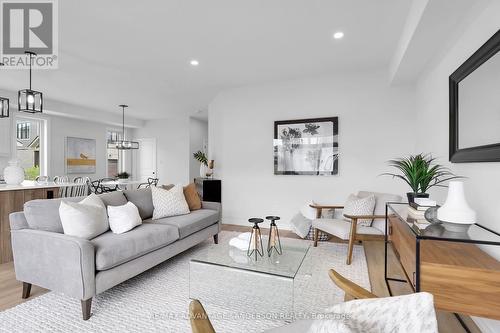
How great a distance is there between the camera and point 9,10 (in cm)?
252

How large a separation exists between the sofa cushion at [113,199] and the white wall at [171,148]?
4.95 m

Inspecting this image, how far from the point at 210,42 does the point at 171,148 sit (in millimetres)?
5523

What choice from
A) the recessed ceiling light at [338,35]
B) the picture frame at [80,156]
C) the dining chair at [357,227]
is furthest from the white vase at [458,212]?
the picture frame at [80,156]

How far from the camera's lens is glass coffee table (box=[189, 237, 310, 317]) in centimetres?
203

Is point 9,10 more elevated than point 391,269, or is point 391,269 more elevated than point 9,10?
point 9,10

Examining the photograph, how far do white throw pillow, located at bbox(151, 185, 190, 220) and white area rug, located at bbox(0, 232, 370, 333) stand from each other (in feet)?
2.43

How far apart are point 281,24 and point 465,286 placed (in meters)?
2.70

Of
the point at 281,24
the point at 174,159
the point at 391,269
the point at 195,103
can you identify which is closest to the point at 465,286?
the point at 391,269

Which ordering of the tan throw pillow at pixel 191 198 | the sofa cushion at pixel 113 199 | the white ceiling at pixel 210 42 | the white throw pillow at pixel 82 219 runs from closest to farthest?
the white throw pillow at pixel 82 219 < the white ceiling at pixel 210 42 < the sofa cushion at pixel 113 199 < the tan throw pillow at pixel 191 198

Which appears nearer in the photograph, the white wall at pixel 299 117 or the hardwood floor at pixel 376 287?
the hardwood floor at pixel 376 287

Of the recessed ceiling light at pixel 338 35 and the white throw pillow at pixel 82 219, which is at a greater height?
the recessed ceiling light at pixel 338 35

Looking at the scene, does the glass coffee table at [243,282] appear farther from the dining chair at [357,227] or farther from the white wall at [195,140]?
the white wall at [195,140]

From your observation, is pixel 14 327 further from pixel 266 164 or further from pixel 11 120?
pixel 11 120

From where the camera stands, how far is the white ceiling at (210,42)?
2.47 meters
